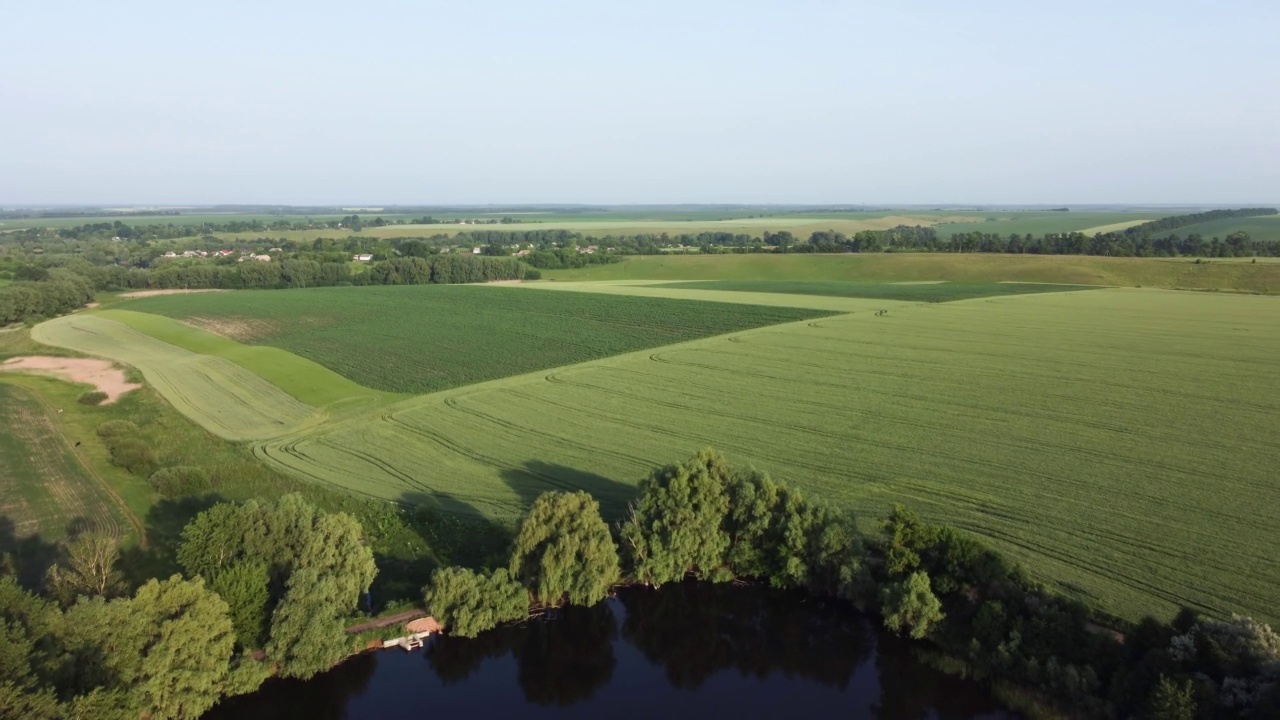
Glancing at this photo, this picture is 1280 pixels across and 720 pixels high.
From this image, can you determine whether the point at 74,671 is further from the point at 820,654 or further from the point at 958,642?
the point at 958,642

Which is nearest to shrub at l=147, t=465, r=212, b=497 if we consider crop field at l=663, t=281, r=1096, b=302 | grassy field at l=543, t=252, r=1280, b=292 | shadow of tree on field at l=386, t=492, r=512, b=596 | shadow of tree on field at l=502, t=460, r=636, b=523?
shadow of tree on field at l=386, t=492, r=512, b=596

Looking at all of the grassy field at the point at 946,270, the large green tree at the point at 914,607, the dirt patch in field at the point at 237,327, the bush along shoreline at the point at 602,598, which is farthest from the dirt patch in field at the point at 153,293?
the large green tree at the point at 914,607

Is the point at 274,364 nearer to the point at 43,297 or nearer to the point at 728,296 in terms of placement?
the point at 728,296

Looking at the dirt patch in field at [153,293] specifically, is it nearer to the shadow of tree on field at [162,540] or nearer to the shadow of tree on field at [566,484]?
the shadow of tree on field at [162,540]

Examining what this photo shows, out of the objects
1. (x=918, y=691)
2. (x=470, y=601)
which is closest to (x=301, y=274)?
(x=470, y=601)

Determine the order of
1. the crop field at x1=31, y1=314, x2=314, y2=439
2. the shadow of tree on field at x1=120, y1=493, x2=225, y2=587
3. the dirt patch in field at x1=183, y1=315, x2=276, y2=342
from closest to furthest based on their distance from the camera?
the shadow of tree on field at x1=120, y1=493, x2=225, y2=587, the crop field at x1=31, y1=314, x2=314, y2=439, the dirt patch in field at x1=183, y1=315, x2=276, y2=342

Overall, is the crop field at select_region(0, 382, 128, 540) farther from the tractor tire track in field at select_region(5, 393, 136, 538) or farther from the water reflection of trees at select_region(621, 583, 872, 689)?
the water reflection of trees at select_region(621, 583, 872, 689)
